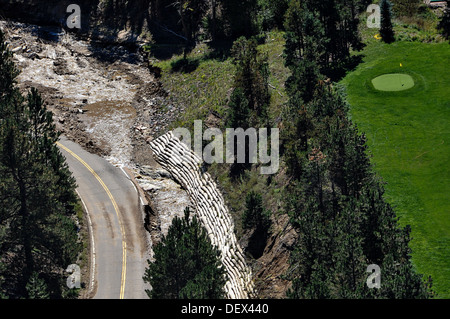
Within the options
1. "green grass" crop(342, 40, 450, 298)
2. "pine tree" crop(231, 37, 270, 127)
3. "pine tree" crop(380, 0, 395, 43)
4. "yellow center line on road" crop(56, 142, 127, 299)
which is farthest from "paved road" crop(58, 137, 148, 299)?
"pine tree" crop(380, 0, 395, 43)

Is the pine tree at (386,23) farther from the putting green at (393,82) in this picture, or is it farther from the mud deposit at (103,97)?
the mud deposit at (103,97)

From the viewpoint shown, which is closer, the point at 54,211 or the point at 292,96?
the point at 54,211

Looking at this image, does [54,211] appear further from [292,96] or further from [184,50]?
[184,50]

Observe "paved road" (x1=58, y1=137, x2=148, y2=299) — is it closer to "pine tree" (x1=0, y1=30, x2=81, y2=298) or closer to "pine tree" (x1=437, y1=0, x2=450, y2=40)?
"pine tree" (x1=0, y1=30, x2=81, y2=298)

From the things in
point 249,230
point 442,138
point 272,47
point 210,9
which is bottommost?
point 249,230

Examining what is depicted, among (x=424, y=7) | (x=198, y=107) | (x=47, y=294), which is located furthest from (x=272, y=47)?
(x=47, y=294)

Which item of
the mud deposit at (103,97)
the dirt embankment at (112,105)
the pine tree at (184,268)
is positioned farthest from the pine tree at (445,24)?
the pine tree at (184,268)

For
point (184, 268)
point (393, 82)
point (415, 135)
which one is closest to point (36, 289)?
point (184, 268)
